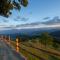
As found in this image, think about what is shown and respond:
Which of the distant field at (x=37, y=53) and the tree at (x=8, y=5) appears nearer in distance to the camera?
the distant field at (x=37, y=53)

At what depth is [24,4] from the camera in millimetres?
24812

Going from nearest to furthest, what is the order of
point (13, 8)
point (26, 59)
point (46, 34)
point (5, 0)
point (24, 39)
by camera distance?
1. point (26, 59)
2. point (5, 0)
3. point (13, 8)
4. point (24, 39)
5. point (46, 34)

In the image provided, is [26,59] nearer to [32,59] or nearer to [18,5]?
[32,59]

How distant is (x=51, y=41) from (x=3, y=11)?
3108 cm

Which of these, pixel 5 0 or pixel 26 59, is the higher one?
pixel 5 0

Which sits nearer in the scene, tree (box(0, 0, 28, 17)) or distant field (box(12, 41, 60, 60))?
distant field (box(12, 41, 60, 60))

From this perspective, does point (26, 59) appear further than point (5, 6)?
No

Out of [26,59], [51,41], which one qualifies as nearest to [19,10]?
[26,59]

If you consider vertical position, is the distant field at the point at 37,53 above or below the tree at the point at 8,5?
below

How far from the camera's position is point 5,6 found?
24.9 meters

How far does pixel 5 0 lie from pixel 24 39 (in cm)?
1299

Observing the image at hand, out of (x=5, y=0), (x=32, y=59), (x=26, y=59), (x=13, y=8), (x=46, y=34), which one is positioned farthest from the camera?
(x=46, y=34)

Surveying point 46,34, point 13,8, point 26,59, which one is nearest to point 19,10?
point 13,8

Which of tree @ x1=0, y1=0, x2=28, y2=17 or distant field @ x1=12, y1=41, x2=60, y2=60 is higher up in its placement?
tree @ x1=0, y1=0, x2=28, y2=17
